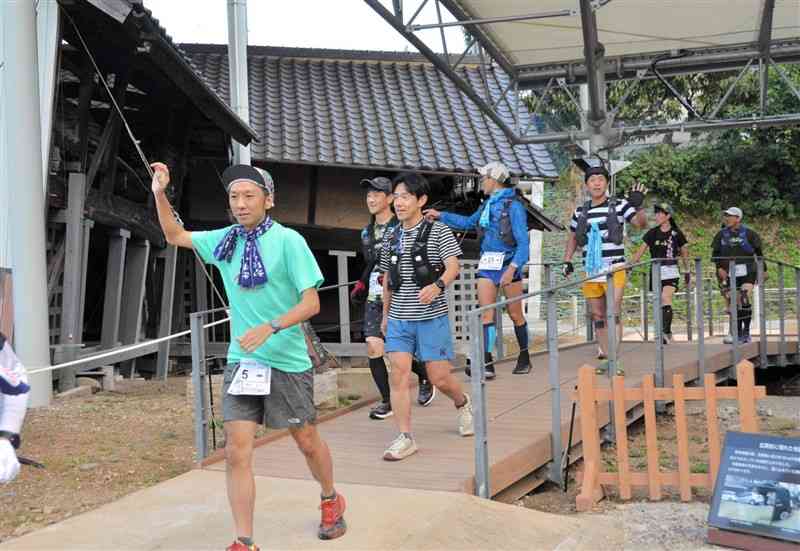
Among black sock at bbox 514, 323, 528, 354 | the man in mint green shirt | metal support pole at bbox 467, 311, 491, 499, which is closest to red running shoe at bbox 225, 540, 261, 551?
the man in mint green shirt

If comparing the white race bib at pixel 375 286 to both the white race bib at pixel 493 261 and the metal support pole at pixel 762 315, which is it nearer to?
the white race bib at pixel 493 261

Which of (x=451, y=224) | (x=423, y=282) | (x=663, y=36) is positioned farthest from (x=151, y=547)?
(x=663, y=36)

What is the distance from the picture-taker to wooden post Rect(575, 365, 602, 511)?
5.04 metres

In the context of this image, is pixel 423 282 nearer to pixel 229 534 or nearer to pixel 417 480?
pixel 417 480

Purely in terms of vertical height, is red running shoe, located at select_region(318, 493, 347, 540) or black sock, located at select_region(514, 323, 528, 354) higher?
black sock, located at select_region(514, 323, 528, 354)

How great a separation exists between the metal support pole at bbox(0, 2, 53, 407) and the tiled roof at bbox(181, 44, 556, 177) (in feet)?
17.6

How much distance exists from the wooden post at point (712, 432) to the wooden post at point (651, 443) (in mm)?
301

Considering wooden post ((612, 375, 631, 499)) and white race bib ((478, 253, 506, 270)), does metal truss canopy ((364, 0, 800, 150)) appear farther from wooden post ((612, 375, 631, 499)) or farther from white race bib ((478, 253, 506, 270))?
wooden post ((612, 375, 631, 499))

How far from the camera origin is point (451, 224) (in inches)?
260

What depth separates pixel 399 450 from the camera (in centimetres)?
518

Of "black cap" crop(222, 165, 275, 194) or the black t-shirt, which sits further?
the black t-shirt

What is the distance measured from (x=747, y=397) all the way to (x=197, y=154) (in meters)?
10.4

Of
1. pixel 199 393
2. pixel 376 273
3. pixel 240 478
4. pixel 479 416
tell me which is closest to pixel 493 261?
pixel 376 273

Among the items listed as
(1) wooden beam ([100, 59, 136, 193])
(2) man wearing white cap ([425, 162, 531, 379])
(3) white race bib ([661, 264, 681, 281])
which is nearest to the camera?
(2) man wearing white cap ([425, 162, 531, 379])
